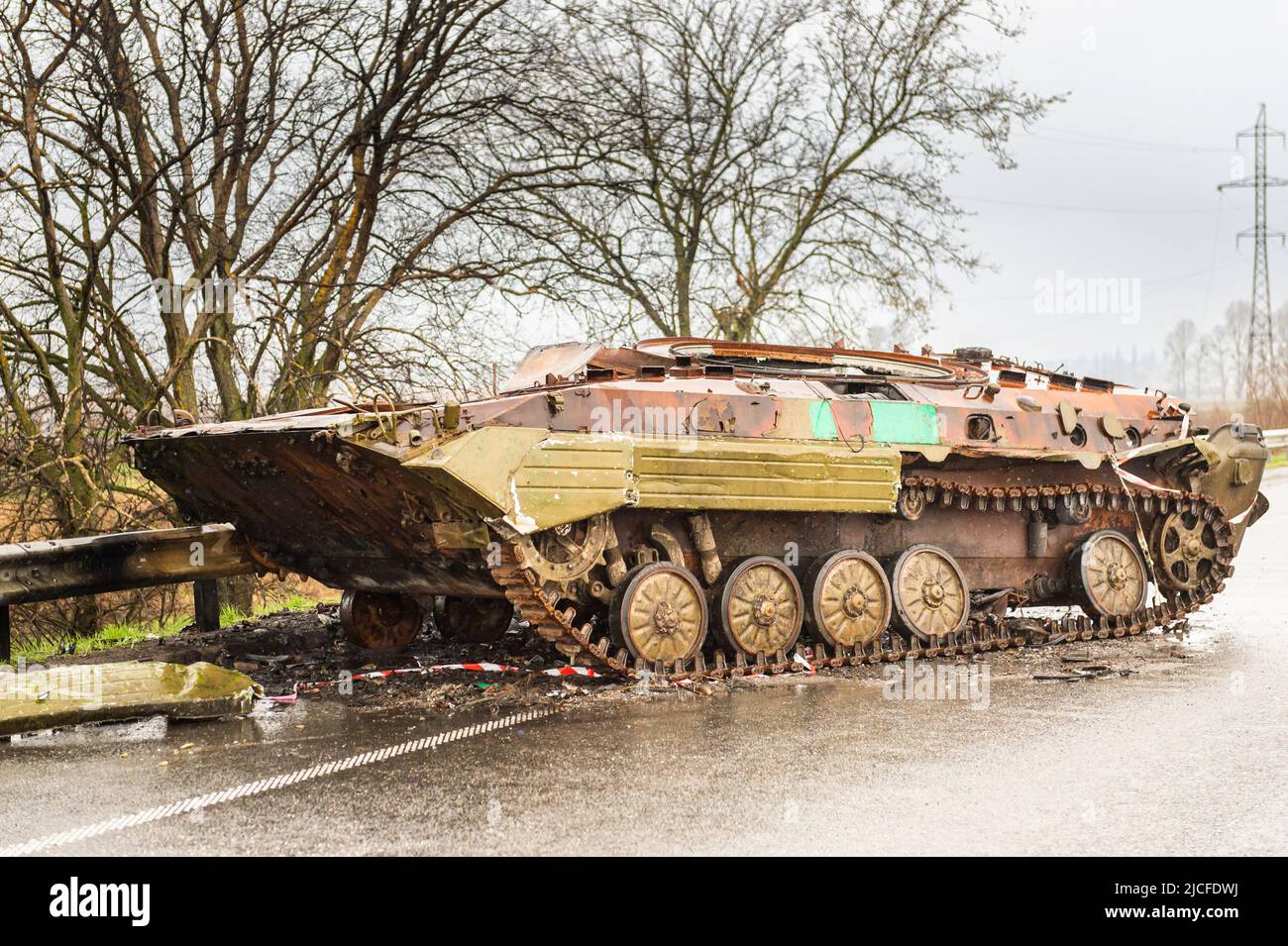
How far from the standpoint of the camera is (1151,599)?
45.9 feet

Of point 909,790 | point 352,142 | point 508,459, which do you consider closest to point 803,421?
point 508,459

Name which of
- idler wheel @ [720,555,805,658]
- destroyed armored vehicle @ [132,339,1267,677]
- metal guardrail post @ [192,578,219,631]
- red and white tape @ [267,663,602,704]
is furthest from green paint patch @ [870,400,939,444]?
metal guardrail post @ [192,578,219,631]

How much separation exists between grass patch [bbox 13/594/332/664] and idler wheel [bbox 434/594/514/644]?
2157 mm

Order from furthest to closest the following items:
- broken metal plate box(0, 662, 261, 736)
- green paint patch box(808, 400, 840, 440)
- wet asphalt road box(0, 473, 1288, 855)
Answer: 1. green paint patch box(808, 400, 840, 440)
2. broken metal plate box(0, 662, 261, 736)
3. wet asphalt road box(0, 473, 1288, 855)

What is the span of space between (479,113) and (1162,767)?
10616 mm

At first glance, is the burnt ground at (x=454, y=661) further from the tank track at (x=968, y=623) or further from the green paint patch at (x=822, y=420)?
the green paint patch at (x=822, y=420)

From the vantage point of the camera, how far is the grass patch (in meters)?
11.5

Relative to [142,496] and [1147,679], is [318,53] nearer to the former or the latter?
[142,496]

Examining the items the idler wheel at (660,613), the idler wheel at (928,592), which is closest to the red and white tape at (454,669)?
the idler wheel at (660,613)

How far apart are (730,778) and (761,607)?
3.61m

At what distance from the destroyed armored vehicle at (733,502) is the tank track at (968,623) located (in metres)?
0.03

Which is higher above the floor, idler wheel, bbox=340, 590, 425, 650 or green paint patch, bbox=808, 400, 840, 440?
green paint patch, bbox=808, 400, 840, 440

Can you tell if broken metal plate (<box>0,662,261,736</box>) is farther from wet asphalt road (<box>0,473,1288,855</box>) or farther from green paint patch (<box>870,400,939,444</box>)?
green paint patch (<box>870,400,939,444</box>)

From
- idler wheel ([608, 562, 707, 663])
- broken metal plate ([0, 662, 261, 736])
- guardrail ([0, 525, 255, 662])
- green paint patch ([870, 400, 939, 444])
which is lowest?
broken metal plate ([0, 662, 261, 736])
